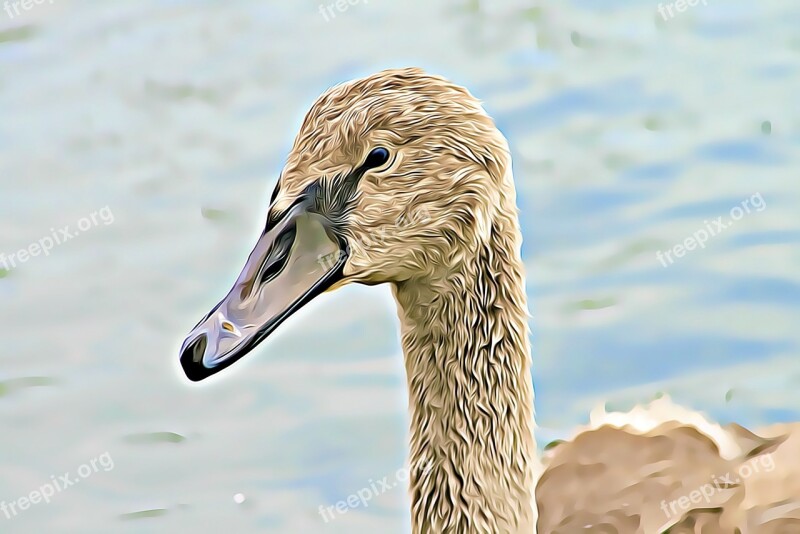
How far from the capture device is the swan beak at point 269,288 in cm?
173

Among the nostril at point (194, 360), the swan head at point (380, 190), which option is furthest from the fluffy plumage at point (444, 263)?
the nostril at point (194, 360)

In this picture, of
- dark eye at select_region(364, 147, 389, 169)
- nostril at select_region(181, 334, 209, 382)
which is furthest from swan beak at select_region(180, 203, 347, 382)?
dark eye at select_region(364, 147, 389, 169)

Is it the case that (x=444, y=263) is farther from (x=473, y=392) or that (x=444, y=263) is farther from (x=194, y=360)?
(x=194, y=360)

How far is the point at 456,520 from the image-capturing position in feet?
6.57

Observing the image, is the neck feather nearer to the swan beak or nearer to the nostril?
the swan beak

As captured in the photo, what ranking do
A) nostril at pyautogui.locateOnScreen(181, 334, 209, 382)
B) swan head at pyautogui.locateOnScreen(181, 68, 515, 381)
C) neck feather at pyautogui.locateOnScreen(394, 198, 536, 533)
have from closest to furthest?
nostril at pyautogui.locateOnScreen(181, 334, 209, 382) → swan head at pyautogui.locateOnScreen(181, 68, 515, 381) → neck feather at pyautogui.locateOnScreen(394, 198, 536, 533)

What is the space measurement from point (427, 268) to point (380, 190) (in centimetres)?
16

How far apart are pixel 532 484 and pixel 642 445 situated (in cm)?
74

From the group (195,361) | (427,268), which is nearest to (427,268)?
(427,268)

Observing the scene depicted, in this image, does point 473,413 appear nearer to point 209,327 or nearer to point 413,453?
point 413,453

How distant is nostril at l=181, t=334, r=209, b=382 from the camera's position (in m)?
1.72

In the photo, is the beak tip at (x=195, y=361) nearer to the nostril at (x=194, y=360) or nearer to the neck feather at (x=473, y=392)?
the nostril at (x=194, y=360)

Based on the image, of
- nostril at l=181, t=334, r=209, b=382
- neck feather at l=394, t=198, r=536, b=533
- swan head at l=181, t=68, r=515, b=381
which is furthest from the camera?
neck feather at l=394, t=198, r=536, b=533

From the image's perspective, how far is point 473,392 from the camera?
202cm
